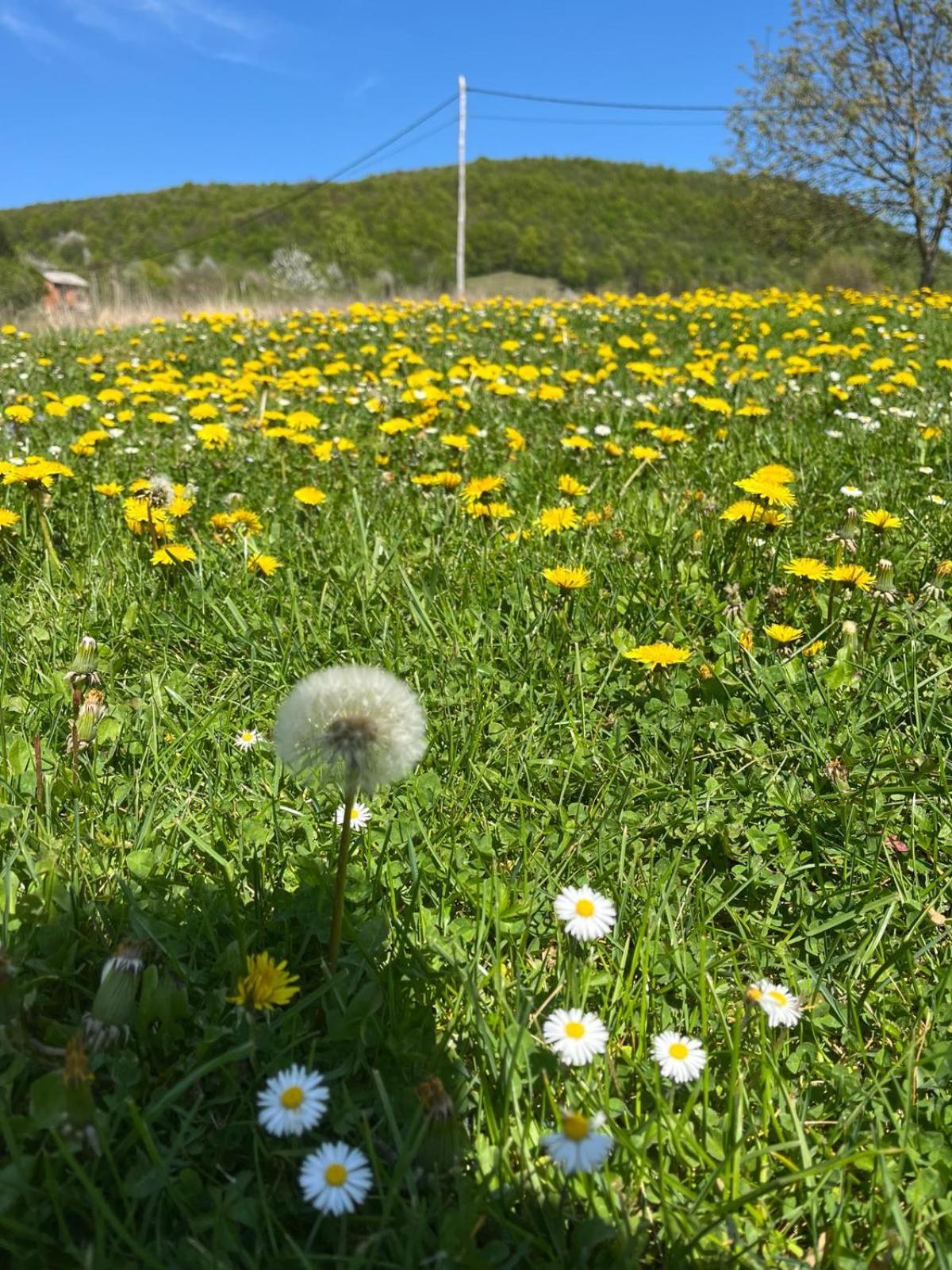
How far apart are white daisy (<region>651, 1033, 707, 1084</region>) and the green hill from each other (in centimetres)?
3100

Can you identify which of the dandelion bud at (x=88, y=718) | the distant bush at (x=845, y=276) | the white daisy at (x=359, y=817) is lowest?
the white daisy at (x=359, y=817)

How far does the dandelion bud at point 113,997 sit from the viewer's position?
1.00m

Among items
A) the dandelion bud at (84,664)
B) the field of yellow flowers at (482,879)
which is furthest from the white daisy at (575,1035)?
the dandelion bud at (84,664)

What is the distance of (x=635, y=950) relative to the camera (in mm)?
1223

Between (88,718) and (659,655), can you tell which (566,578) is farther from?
(88,718)

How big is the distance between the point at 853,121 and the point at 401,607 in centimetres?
2394

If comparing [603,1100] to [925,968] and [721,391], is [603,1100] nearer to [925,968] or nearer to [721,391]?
[925,968]

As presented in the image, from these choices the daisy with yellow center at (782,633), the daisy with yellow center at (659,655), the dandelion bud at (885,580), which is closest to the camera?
the daisy with yellow center at (659,655)

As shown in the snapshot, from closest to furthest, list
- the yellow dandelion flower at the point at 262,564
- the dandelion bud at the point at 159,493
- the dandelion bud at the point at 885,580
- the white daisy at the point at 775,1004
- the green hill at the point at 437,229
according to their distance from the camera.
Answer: the white daisy at the point at 775,1004
the dandelion bud at the point at 885,580
the yellow dandelion flower at the point at 262,564
the dandelion bud at the point at 159,493
the green hill at the point at 437,229

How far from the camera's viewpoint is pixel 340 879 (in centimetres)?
103

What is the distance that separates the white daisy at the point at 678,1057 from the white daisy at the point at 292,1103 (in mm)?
438

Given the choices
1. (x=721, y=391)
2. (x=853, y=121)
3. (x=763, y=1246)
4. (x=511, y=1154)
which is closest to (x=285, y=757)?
(x=511, y=1154)

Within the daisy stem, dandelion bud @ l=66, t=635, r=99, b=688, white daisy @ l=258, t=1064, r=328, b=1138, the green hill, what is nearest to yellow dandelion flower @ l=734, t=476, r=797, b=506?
the daisy stem

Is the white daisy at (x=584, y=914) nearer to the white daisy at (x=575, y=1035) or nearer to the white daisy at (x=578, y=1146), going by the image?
the white daisy at (x=575, y=1035)
